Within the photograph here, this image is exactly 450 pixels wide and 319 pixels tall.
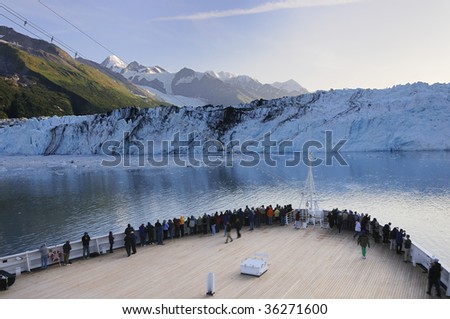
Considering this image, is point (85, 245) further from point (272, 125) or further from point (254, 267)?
point (272, 125)

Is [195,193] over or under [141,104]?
under

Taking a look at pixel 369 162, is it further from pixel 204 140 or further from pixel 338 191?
pixel 204 140

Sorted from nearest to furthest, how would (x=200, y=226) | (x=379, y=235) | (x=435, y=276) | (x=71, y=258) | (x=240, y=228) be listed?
1. (x=435, y=276)
2. (x=71, y=258)
3. (x=379, y=235)
4. (x=240, y=228)
5. (x=200, y=226)

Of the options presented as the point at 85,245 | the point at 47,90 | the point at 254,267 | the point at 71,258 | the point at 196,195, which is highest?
the point at 47,90

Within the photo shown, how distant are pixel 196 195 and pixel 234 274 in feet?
80.3

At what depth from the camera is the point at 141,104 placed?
187000 mm

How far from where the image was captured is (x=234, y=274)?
10883 millimetres

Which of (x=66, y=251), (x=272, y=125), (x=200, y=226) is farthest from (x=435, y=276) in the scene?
(x=272, y=125)

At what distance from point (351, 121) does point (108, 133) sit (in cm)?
4929

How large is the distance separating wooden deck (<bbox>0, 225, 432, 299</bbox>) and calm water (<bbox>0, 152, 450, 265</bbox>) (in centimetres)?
710

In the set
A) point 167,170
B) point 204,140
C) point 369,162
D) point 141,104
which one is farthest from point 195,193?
point 141,104

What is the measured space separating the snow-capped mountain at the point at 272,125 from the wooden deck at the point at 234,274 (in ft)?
187

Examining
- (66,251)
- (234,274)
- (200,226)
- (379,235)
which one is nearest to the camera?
(234,274)

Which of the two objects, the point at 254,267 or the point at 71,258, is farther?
the point at 71,258
